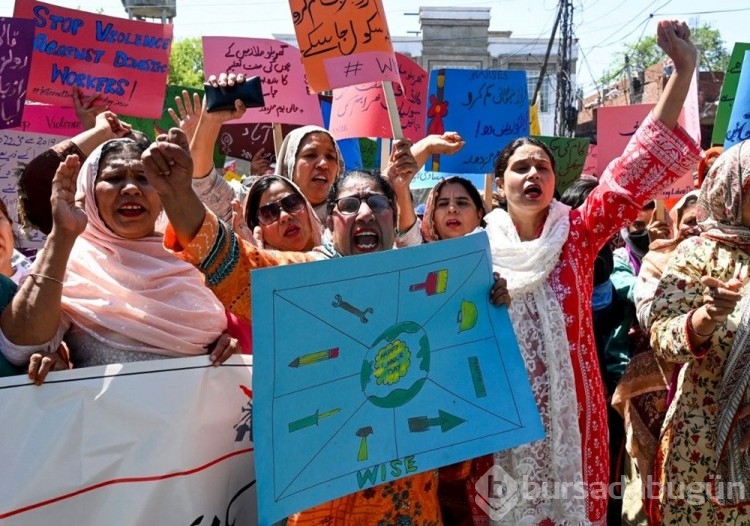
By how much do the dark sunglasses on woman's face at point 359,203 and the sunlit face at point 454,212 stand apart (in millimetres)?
1347

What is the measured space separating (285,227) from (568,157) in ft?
10.5

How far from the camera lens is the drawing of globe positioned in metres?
2.06

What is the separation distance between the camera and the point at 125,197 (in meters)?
2.34

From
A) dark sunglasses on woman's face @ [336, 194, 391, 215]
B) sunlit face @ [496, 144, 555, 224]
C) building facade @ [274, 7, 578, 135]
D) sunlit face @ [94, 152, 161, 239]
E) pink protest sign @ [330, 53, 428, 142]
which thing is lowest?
sunlit face @ [94, 152, 161, 239]

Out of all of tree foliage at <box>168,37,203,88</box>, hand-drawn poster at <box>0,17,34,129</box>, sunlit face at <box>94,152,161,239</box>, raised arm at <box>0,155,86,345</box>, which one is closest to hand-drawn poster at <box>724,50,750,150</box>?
sunlit face at <box>94,152,161,239</box>

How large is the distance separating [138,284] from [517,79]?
3.58 metres

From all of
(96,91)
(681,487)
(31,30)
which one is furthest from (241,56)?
(681,487)

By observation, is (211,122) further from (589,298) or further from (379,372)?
(589,298)

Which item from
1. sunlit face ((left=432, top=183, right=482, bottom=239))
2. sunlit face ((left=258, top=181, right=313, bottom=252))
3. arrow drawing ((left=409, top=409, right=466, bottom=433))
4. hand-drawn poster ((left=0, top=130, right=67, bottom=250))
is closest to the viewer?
arrow drawing ((left=409, top=409, right=466, bottom=433))

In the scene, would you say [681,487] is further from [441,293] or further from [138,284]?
[138,284]

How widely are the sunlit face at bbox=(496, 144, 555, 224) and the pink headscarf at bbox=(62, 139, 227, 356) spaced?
46.6 inches

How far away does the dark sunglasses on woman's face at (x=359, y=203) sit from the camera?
2.23 meters

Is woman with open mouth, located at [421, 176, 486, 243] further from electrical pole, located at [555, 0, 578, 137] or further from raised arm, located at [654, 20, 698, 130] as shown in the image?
electrical pole, located at [555, 0, 578, 137]

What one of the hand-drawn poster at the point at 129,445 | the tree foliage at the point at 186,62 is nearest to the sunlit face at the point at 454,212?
the hand-drawn poster at the point at 129,445
